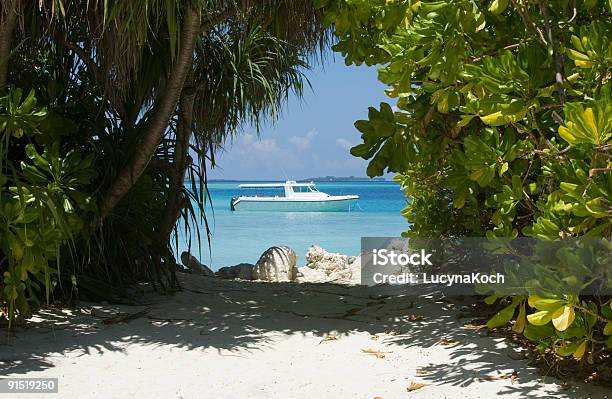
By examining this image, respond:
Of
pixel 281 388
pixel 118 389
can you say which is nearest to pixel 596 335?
pixel 281 388

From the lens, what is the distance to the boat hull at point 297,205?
111ft

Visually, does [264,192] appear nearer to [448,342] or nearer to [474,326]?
[474,326]

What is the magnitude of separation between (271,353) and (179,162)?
2042mm

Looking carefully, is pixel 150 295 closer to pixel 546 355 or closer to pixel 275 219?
pixel 546 355

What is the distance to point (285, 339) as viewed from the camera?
3.96m

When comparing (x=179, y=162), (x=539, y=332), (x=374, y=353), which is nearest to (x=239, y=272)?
(x=179, y=162)

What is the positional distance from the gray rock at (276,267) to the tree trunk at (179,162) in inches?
89.3

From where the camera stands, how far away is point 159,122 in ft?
15.0

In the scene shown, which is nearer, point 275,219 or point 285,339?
point 285,339

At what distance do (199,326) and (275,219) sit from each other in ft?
88.9

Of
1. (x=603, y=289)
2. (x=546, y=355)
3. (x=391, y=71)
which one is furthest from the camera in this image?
(x=546, y=355)

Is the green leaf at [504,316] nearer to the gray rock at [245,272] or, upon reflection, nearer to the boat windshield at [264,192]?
the gray rock at [245,272]

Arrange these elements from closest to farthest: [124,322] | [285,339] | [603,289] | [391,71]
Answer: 1. [603,289]
2. [391,71]
3. [285,339]
4. [124,322]

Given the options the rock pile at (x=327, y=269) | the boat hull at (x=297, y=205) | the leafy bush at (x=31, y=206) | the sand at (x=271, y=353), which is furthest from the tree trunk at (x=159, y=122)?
the boat hull at (x=297, y=205)
